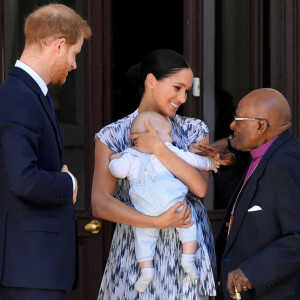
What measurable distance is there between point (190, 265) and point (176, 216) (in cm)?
24

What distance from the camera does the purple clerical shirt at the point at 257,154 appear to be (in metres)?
3.52

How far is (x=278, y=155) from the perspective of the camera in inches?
135

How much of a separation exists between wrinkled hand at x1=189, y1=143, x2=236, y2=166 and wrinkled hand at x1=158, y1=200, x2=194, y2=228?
36cm

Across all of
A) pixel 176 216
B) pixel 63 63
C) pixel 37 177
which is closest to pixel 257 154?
pixel 176 216

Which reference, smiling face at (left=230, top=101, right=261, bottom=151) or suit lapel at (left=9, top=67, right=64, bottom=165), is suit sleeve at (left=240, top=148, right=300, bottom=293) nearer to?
smiling face at (left=230, top=101, right=261, bottom=151)

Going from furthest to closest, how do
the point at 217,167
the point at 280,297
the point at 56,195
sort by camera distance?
the point at 217,167, the point at 280,297, the point at 56,195

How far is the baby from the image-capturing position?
136 inches

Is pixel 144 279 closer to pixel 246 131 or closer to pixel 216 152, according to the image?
pixel 216 152

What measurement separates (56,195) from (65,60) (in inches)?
23.0

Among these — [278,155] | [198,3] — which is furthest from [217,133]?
[278,155]

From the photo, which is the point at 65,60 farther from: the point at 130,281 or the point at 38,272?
the point at 130,281

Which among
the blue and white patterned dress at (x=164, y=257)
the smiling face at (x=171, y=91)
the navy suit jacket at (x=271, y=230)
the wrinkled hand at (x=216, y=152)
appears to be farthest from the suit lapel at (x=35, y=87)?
the navy suit jacket at (x=271, y=230)

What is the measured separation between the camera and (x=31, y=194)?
2.90 metres

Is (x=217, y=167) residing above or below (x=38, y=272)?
above
